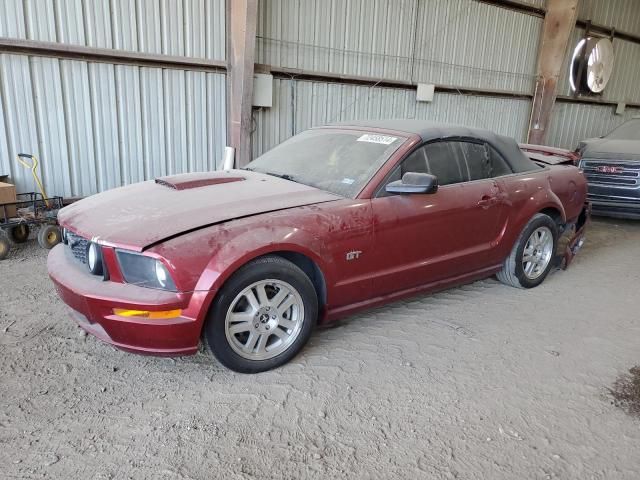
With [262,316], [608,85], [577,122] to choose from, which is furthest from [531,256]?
[608,85]

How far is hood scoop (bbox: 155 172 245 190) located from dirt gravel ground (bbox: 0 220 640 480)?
3.76 feet

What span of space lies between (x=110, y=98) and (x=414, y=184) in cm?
460

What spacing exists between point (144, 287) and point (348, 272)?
1258 millimetres

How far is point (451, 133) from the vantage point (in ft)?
12.8

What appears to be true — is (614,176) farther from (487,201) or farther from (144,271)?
(144,271)

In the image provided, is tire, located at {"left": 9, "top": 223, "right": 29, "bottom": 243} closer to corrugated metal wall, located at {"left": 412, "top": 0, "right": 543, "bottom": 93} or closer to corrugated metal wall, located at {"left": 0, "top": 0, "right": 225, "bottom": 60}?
corrugated metal wall, located at {"left": 0, "top": 0, "right": 225, "bottom": 60}

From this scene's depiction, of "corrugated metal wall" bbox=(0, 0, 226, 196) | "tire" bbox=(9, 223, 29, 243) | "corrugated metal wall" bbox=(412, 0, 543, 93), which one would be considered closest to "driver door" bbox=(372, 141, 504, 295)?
"tire" bbox=(9, 223, 29, 243)

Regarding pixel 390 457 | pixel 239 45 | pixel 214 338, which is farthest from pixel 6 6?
pixel 390 457

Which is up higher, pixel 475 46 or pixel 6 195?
pixel 475 46

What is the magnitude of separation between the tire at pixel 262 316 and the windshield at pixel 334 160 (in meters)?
0.75

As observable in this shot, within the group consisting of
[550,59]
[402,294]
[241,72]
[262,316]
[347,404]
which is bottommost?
[347,404]

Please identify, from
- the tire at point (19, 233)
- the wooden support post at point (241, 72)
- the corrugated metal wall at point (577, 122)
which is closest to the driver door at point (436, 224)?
the wooden support post at point (241, 72)

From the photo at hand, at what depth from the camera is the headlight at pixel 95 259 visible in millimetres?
2698

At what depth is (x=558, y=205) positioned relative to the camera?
15.3 ft
